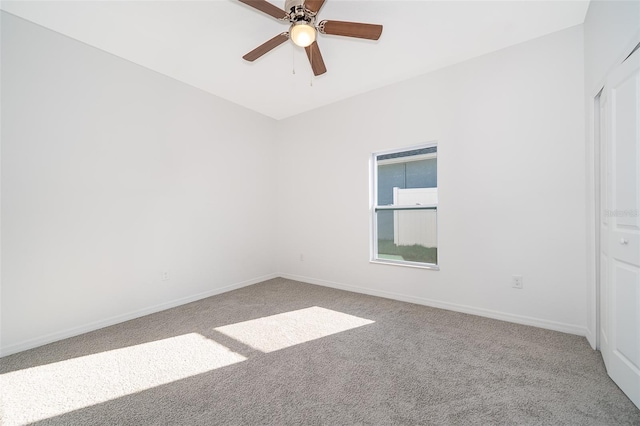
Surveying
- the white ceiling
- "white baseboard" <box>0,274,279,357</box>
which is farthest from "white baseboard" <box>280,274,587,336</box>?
the white ceiling

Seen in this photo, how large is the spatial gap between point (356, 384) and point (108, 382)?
1.73 m

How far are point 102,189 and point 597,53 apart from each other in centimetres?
458

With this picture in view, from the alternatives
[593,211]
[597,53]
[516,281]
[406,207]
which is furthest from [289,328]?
[597,53]

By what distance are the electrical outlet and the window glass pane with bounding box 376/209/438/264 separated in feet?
2.59

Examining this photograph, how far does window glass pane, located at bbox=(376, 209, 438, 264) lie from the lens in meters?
3.36

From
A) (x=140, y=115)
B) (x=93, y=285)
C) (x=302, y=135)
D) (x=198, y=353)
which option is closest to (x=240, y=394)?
(x=198, y=353)

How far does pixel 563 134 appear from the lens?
2.48 m

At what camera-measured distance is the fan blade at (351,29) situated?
2005mm

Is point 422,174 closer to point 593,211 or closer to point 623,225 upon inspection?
point 593,211

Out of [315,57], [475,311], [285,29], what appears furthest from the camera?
[475,311]

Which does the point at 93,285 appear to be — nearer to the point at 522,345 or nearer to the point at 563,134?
the point at 522,345

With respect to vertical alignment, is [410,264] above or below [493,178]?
below

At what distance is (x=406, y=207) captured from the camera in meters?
3.57

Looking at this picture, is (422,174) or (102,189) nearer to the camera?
(102,189)
